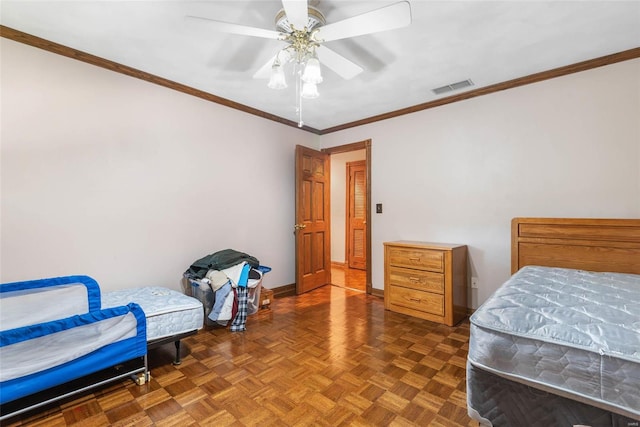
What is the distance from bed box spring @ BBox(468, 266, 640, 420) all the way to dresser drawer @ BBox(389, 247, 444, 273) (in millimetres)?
1357

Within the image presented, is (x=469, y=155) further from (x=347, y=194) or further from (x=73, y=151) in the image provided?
(x=73, y=151)

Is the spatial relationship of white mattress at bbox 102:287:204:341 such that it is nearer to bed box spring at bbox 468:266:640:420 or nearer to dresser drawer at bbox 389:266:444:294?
bed box spring at bbox 468:266:640:420

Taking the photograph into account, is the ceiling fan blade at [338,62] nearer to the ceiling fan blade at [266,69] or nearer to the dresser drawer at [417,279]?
the ceiling fan blade at [266,69]

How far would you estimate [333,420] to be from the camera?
4.99 feet

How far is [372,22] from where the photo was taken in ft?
5.04

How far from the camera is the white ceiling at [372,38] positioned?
1.81 metres

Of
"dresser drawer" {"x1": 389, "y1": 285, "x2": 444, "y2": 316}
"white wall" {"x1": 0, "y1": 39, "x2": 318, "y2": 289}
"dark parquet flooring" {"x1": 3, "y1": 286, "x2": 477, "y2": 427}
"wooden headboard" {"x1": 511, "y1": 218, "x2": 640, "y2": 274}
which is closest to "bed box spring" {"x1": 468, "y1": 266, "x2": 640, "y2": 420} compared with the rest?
"dark parquet flooring" {"x1": 3, "y1": 286, "x2": 477, "y2": 427}

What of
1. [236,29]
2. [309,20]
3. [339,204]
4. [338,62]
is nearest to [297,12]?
[309,20]

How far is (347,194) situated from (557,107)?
3.76m

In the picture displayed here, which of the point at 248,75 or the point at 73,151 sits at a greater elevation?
the point at 248,75

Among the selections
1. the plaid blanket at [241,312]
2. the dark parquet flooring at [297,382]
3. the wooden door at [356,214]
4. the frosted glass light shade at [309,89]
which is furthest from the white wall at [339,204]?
the frosted glass light shade at [309,89]

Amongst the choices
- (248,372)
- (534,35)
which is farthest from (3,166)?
(534,35)

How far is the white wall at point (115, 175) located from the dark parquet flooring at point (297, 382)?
0.95m

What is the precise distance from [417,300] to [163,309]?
7.79ft
